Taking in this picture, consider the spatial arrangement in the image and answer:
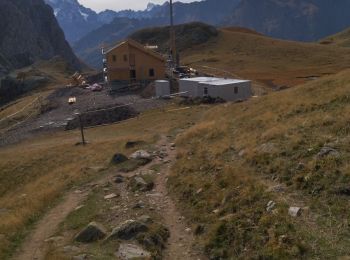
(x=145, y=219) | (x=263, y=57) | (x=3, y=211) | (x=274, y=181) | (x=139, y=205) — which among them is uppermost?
(x=274, y=181)

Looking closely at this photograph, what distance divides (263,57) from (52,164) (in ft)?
334

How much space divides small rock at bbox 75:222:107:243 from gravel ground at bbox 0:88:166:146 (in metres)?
35.5

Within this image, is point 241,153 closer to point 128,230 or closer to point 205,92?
point 128,230

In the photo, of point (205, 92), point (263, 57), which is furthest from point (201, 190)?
point (263, 57)

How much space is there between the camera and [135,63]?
251 ft

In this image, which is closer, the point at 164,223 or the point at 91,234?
the point at 91,234

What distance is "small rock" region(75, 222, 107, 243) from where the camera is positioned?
1788 centimetres

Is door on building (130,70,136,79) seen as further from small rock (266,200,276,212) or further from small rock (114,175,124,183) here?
small rock (266,200,276,212)

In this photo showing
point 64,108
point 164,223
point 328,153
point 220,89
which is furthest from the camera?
point 64,108

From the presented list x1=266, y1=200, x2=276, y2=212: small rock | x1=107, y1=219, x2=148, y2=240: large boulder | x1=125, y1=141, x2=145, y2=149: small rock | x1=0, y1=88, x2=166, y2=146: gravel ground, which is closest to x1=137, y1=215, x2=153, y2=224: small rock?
x1=107, y1=219, x2=148, y2=240: large boulder

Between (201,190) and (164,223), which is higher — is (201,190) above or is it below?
above

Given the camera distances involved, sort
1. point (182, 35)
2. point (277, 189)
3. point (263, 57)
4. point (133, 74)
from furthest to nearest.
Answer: point (182, 35)
point (263, 57)
point (133, 74)
point (277, 189)

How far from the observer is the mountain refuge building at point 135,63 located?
7638 cm

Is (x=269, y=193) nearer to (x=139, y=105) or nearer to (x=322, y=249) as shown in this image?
(x=322, y=249)
